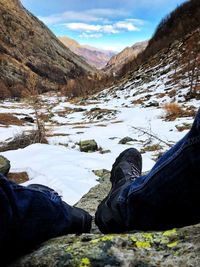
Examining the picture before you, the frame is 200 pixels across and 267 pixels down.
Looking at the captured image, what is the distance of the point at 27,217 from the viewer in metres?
1.58

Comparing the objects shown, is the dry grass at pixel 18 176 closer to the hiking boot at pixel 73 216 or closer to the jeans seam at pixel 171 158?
the hiking boot at pixel 73 216

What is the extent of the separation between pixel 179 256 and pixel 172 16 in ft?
164

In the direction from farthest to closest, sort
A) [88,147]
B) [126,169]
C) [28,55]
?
[28,55], [88,147], [126,169]

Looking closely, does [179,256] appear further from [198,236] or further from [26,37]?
[26,37]

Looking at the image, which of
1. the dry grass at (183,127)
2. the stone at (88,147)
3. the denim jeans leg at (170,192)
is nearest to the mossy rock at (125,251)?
the denim jeans leg at (170,192)

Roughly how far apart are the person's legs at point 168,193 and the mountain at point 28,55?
66877 millimetres

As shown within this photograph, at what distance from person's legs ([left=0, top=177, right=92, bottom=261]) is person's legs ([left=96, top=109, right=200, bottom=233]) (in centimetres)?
33

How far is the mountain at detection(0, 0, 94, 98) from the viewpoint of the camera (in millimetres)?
71938

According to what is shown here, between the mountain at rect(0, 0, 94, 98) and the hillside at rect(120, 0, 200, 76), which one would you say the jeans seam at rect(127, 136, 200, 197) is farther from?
the mountain at rect(0, 0, 94, 98)

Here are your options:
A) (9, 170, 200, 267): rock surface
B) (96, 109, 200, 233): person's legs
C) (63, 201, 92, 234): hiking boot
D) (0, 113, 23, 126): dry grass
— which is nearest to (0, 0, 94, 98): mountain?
(0, 113, 23, 126): dry grass

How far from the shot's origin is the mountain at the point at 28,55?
71.9 m

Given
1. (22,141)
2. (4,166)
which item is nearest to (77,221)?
(4,166)

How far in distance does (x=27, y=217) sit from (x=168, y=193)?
662mm

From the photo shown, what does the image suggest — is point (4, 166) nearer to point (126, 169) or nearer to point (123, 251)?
point (126, 169)
